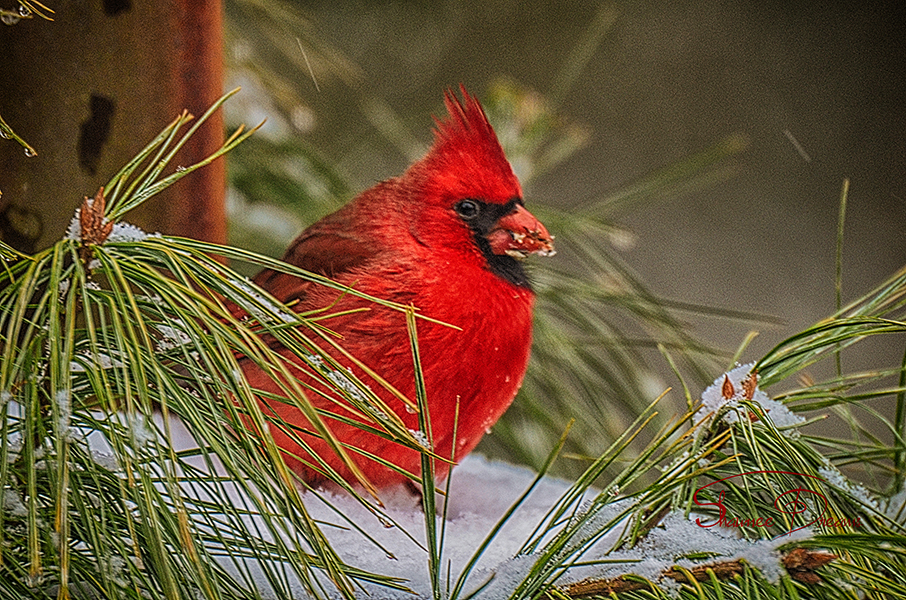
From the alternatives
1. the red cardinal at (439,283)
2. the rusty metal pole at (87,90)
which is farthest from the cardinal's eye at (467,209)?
the rusty metal pole at (87,90)

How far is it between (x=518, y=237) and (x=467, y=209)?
0.24ft

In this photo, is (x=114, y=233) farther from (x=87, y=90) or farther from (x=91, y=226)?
(x=87, y=90)

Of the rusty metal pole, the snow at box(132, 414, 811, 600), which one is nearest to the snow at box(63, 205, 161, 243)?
the snow at box(132, 414, 811, 600)

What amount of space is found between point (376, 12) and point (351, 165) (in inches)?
24.5

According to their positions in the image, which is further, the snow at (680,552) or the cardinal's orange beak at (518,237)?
the cardinal's orange beak at (518,237)

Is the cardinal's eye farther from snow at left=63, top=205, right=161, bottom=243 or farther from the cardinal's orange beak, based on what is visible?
snow at left=63, top=205, right=161, bottom=243

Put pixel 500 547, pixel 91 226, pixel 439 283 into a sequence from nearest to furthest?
pixel 91 226 < pixel 500 547 < pixel 439 283

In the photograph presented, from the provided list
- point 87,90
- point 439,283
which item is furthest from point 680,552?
point 87,90

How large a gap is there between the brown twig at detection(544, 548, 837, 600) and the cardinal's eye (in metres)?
0.53

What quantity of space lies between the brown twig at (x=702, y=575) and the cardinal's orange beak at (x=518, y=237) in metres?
0.49

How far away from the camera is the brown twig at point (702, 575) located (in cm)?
68

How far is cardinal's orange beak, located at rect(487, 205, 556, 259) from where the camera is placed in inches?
44.1

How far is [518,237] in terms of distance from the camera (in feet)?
3.68

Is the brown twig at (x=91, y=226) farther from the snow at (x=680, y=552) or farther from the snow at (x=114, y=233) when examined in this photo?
the snow at (x=680, y=552)
